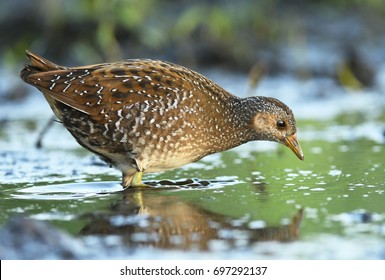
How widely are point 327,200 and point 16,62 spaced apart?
680 centimetres

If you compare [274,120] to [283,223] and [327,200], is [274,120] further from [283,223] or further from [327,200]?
[283,223]

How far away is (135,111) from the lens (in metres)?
6.60

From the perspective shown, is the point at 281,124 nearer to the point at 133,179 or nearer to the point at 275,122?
the point at 275,122

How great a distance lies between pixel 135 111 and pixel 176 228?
1.47 m

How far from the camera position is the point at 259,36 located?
13477 mm

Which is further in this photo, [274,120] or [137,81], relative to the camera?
[274,120]

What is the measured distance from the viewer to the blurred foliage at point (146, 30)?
466 inches

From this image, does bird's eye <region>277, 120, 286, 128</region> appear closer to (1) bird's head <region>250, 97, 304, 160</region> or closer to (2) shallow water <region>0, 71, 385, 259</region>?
(1) bird's head <region>250, 97, 304, 160</region>

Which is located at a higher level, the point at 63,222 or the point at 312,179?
the point at 312,179

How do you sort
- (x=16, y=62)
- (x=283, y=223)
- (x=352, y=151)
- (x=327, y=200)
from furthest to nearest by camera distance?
1. (x=16, y=62)
2. (x=352, y=151)
3. (x=327, y=200)
4. (x=283, y=223)

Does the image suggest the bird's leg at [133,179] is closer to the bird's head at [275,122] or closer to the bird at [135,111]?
the bird at [135,111]
